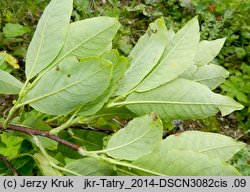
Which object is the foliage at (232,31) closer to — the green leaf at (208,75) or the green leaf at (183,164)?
the green leaf at (208,75)

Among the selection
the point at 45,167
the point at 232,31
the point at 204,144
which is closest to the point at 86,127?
the point at 45,167

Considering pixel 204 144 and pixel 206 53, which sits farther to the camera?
pixel 206 53

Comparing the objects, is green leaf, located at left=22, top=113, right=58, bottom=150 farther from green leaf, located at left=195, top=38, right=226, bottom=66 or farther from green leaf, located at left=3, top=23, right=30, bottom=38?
green leaf, located at left=3, top=23, right=30, bottom=38

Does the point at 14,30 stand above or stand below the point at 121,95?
below

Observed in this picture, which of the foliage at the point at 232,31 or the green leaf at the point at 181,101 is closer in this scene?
the green leaf at the point at 181,101

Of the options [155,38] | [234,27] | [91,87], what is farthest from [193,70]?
[234,27]

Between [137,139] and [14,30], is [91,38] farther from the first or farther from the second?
[14,30]

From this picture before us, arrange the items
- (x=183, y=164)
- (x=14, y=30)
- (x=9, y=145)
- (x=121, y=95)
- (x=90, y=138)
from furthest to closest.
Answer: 1. (x=14, y=30)
2. (x=9, y=145)
3. (x=90, y=138)
4. (x=121, y=95)
5. (x=183, y=164)

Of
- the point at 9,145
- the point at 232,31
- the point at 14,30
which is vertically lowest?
the point at 232,31

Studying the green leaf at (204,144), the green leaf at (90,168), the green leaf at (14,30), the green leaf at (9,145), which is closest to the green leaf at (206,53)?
the green leaf at (204,144)
